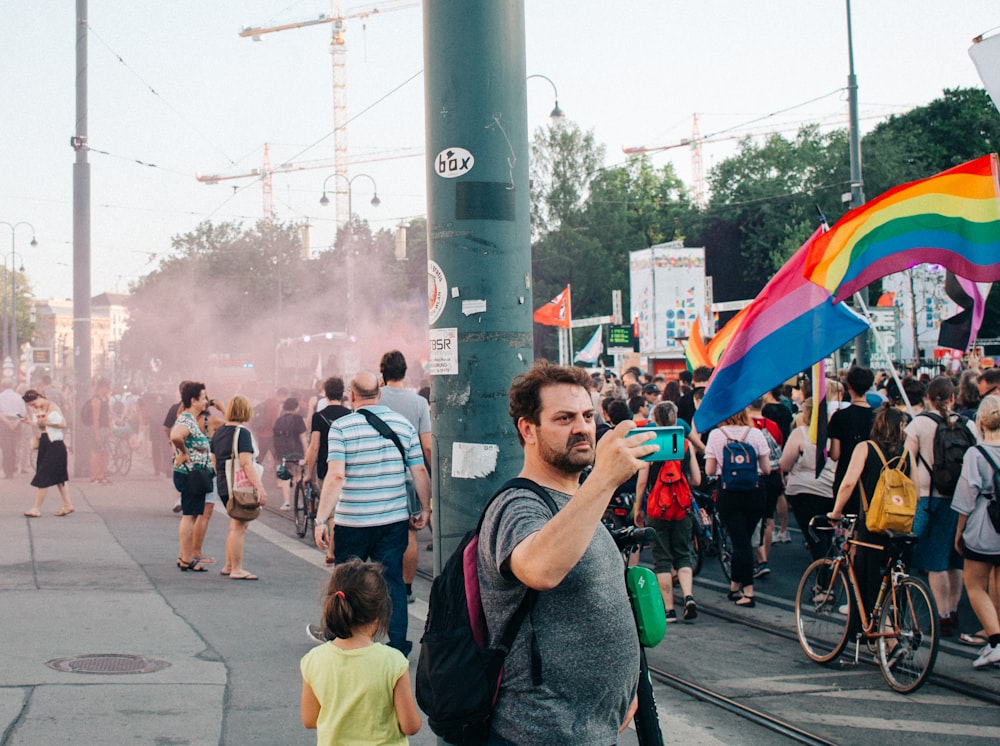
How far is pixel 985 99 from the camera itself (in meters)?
46.2

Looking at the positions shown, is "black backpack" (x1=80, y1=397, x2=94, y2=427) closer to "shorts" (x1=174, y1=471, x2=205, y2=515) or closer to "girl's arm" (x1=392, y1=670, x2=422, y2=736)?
"shorts" (x1=174, y1=471, x2=205, y2=515)

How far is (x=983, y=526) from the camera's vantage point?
21.6 ft

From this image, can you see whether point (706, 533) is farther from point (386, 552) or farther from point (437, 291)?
point (437, 291)

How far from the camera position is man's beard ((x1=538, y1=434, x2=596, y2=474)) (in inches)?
103

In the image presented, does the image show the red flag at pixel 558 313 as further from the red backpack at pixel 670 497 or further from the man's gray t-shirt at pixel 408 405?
the man's gray t-shirt at pixel 408 405

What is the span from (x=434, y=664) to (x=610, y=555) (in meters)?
0.49

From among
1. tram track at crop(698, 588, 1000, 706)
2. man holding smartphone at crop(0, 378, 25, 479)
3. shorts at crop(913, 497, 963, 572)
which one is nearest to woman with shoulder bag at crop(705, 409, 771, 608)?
tram track at crop(698, 588, 1000, 706)

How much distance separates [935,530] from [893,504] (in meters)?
1.11

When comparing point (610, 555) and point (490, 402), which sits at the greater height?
point (490, 402)

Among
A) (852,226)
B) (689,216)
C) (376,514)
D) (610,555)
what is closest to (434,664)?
(610,555)

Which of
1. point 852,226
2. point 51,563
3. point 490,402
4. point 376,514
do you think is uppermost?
point 852,226

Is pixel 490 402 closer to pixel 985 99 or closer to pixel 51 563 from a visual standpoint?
pixel 51 563

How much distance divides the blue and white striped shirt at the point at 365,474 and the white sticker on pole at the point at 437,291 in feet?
7.64

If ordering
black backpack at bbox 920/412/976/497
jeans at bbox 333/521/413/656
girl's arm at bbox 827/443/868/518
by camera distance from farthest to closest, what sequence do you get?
black backpack at bbox 920/412/976/497 → girl's arm at bbox 827/443/868/518 → jeans at bbox 333/521/413/656
